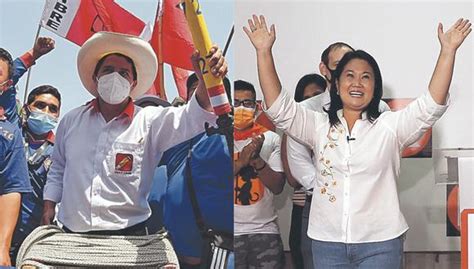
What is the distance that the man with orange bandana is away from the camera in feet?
11.8

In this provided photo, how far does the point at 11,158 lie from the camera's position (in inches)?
145

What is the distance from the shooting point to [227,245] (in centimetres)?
359

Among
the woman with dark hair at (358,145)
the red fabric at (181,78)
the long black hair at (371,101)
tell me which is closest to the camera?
the woman with dark hair at (358,145)

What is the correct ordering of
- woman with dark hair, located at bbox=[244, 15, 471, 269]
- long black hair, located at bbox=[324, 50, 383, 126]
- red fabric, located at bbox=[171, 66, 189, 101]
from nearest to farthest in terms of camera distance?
woman with dark hair, located at bbox=[244, 15, 471, 269]
long black hair, located at bbox=[324, 50, 383, 126]
red fabric, located at bbox=[171, 66, 189, 101]

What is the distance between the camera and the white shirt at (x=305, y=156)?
3518 mm

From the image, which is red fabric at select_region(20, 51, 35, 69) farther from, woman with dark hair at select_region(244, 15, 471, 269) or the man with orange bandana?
woman with dark hair at select_region(244, 15, 471, 269)

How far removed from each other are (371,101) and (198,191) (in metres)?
0.98

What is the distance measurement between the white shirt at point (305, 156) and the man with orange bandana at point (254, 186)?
8 cm

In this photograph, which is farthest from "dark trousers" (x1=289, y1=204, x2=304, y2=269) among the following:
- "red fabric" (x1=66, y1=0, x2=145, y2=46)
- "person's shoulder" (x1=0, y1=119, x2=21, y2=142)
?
"person's shoulder" (x1=0, y1=119, x2=21, y2=142)

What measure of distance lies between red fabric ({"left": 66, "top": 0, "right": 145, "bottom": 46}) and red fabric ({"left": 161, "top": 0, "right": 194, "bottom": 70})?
131 millimetres

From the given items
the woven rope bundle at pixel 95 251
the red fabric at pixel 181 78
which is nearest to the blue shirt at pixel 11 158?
the woven rope bundle at pixel 95 251

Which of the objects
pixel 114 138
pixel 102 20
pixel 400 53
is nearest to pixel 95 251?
pixel 114 138

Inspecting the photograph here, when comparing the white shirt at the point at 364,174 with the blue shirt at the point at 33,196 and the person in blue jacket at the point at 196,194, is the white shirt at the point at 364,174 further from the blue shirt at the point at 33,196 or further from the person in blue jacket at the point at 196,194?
the blue shirt at the point at 33,196

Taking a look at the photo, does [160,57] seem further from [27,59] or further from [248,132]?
[27,59]
